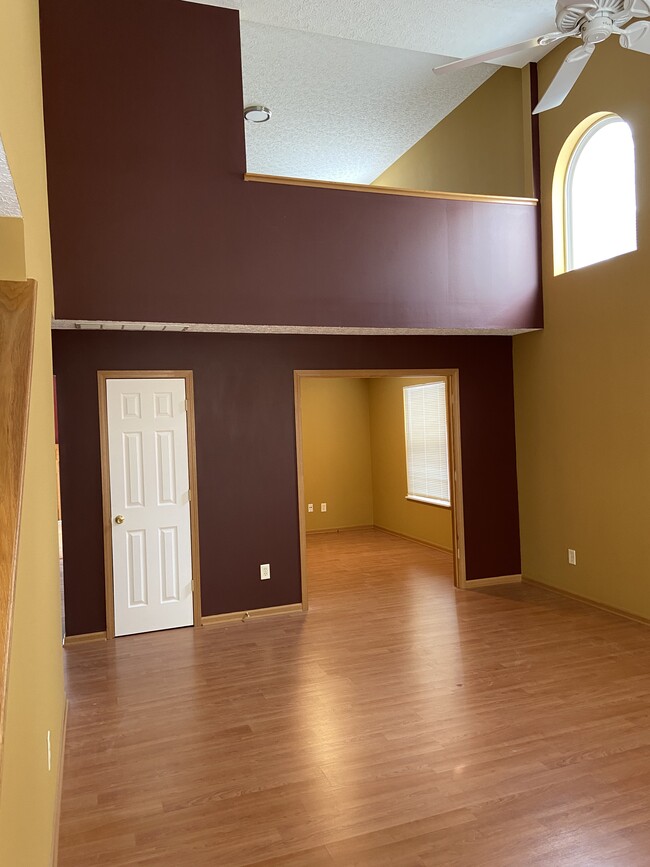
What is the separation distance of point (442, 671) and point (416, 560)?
3.36 m

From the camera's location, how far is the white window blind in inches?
315

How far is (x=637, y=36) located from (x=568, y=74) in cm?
44

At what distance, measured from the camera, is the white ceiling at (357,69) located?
4.74 meters

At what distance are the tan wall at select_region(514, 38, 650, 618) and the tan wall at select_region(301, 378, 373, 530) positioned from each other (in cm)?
376

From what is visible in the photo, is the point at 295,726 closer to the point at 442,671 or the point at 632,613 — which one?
the point at 442,671

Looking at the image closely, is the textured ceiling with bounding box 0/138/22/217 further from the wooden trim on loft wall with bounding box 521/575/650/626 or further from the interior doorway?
the wooden trim on loft wall with bounding box 521/575/650/626

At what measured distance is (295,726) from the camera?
3492 mm

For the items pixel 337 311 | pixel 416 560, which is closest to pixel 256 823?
pixel 337 311

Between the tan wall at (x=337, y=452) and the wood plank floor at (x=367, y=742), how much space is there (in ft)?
13.6

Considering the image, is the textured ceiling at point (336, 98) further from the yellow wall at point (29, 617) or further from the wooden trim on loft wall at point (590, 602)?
the wooden trim on loft wall at point (590, 602)

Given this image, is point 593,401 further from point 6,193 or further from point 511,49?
point 6,193

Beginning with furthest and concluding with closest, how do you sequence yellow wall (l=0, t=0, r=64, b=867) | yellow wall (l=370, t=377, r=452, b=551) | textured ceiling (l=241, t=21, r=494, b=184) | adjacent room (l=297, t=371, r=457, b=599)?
adjacent room (l=297, t=371, r=457, b=599) → yellow wall (l=370, t=377, r=452, b=551) → textured ceiling (l=241, t=21, r=494, b=184) → yellow wall (l=0, t=0, r=64, b=867)


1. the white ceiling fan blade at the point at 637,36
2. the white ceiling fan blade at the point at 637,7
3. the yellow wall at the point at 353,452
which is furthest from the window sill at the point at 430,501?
the white ceiling fan blade at the point at 637,7

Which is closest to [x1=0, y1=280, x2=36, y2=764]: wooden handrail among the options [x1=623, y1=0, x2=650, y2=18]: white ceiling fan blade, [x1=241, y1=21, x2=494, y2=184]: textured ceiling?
[x1=623, y1=0, x2=650, y2=18]: white ceiling fan blade
